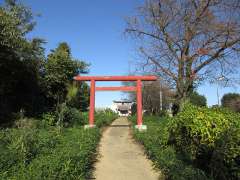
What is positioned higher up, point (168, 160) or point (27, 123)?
point (27, 123)

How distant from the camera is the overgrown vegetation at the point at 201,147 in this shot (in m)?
5.94

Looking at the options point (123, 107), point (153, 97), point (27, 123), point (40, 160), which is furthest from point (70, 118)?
point (123, 107)

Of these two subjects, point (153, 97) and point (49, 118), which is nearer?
point (49, 118)

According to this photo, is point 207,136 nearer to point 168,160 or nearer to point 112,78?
point 168,160

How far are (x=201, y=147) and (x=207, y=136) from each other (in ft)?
1.06

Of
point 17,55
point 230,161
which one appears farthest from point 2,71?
point 230,161

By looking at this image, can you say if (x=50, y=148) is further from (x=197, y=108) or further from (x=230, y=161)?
(x=230, y=161)

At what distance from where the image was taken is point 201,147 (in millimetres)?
7516

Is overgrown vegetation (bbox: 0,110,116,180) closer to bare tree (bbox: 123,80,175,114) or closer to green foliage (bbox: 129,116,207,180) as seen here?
green foliage (bbox: 129,116,207,180)

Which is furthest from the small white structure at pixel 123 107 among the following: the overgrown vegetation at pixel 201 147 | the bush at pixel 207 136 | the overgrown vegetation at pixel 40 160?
the bush at pixel 207 136

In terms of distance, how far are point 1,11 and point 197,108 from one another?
9.92m

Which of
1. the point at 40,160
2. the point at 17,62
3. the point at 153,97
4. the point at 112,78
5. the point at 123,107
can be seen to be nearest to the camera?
the point at 40,160

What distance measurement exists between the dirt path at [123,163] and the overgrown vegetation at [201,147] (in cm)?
42

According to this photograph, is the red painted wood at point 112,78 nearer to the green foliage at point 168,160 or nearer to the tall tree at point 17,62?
the tall tree at point 17,62
